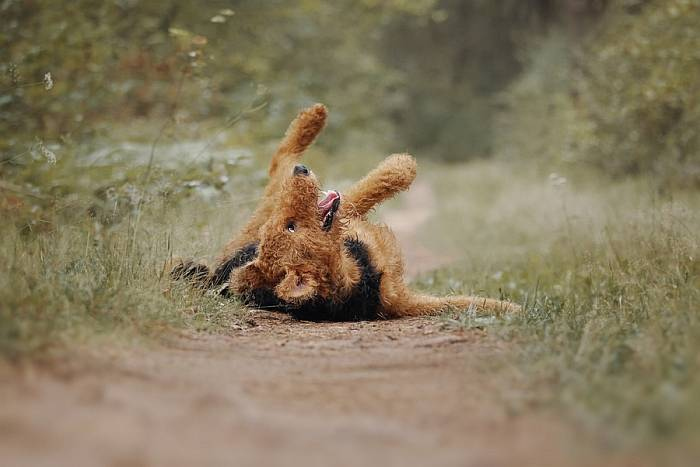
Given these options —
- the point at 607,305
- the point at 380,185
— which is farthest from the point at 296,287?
the point at 607,305

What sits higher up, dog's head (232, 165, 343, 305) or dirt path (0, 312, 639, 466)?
dog's head (232, 165, 343, 305)

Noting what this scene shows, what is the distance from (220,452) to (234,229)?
144 inches

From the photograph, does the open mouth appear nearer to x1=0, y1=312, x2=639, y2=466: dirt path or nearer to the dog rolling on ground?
the dog rolling on ground

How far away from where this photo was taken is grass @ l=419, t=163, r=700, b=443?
97.6 inches

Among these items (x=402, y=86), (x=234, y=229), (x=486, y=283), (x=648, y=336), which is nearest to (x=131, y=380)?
(x=648, y=336)

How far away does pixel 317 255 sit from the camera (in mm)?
4621

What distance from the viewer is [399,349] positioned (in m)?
3.80

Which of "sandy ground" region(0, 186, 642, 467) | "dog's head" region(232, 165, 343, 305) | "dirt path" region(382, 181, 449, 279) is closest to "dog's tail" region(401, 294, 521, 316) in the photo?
"dog's head" region(232, 165, 343, 305)

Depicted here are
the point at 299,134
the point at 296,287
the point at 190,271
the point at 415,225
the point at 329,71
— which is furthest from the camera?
the point at 329,71

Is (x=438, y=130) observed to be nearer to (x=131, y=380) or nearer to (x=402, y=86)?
(x=402, y=86)

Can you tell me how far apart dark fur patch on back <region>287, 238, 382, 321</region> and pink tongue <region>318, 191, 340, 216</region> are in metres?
0.35

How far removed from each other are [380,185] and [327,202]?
1.98 ft

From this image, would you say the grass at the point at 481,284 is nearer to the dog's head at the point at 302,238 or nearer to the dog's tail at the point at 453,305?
the dog's tail at the point at 453,305

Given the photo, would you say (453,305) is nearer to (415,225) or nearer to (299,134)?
(299,134)
